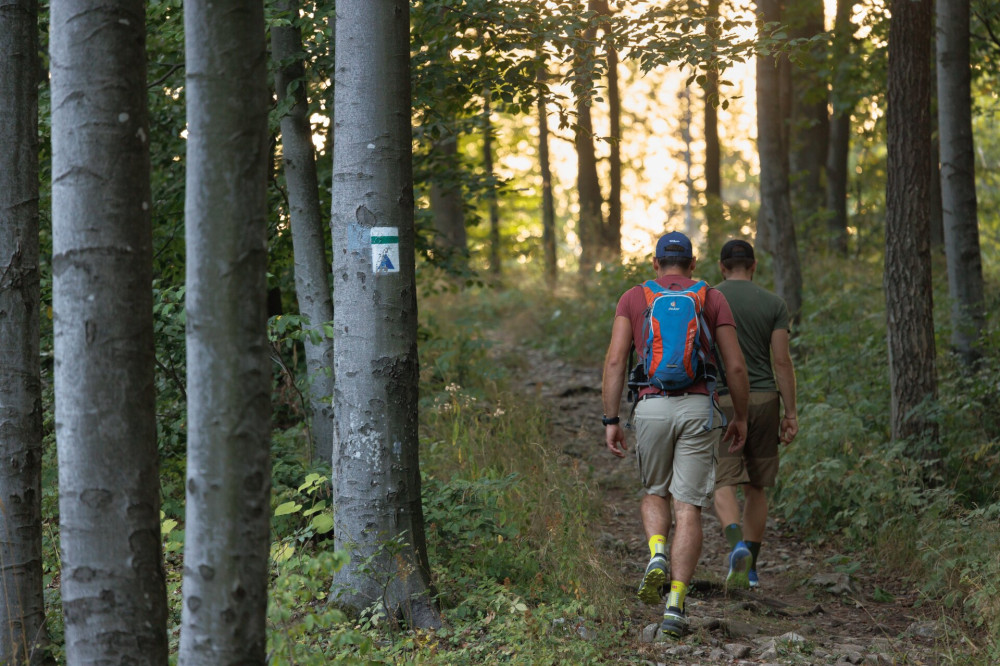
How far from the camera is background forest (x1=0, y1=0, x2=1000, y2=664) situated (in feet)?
8.88

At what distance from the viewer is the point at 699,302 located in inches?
199

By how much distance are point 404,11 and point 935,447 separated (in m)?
5.44

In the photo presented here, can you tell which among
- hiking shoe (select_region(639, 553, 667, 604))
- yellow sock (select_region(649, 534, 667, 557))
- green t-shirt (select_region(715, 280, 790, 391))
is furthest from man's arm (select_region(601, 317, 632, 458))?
green t-shirt (select_region(715, 280, 790, 391))

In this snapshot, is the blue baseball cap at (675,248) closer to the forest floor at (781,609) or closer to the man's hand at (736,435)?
the man's hand at (736,435)

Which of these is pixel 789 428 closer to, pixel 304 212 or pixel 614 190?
Result: pixel 304 212

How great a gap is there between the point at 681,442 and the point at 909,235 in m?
3.69

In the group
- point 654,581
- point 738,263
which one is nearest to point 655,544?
point 654,581

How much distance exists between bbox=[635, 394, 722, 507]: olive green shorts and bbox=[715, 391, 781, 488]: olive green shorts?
3.33ft

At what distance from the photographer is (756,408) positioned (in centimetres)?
619

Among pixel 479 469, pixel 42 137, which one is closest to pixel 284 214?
pixel 42 137

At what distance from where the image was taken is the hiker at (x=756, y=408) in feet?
20.1

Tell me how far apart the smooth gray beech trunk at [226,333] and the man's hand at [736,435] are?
3.61 m

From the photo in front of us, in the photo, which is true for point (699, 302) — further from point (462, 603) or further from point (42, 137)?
point (42, 137)

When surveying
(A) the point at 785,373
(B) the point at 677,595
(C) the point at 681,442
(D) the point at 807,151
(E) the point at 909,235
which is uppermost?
(D) the point at 807,151
